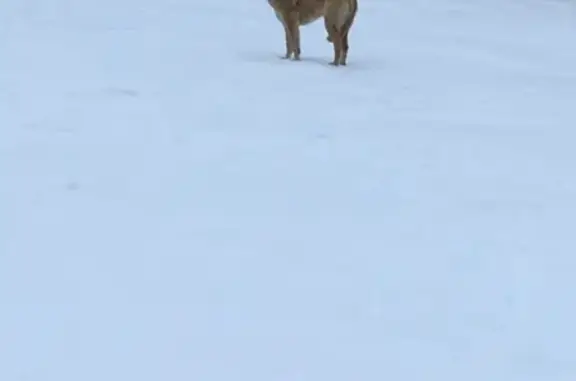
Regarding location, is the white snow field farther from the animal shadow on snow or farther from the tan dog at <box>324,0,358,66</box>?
the tan dog at <box>324,0,358,66</box>

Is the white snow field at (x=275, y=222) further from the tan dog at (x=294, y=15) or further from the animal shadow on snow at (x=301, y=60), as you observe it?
the tan dog at (x=294, y=15)

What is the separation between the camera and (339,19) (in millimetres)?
9367

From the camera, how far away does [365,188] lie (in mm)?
5281

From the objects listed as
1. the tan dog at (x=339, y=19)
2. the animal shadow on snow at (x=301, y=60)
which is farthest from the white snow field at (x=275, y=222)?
the tan dog at (x=339, y=19)

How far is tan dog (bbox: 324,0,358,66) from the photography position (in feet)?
30.6

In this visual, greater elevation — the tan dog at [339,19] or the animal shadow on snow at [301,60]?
the tan dog at [339,19]

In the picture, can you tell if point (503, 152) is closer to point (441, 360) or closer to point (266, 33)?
point (441, 360)

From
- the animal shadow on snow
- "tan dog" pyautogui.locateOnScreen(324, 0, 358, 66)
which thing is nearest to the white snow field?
the animal shadow on snow

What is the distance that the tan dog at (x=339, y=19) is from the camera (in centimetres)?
932

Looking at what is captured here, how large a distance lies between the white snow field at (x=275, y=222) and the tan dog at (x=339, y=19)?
391 millimetres

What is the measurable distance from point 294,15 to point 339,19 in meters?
0.44

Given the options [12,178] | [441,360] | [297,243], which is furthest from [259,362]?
[12,178]

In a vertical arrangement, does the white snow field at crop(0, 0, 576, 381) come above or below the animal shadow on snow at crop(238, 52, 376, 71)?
above

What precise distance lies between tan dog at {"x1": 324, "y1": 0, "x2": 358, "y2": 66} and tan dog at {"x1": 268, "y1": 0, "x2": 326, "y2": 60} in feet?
0.45
